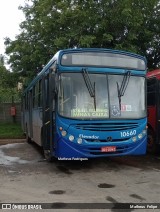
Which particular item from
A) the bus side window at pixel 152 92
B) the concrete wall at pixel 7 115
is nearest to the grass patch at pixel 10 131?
the concrete wall at pixel 7 115

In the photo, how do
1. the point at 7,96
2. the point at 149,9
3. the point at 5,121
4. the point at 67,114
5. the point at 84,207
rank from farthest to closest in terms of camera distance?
the point at 7,96, the point at 5,121, the point at 149,9, the point at 67,114, the point at 84,207

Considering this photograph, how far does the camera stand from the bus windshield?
10008 mm

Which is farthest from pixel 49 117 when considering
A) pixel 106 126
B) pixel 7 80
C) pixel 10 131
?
pixel 7 80

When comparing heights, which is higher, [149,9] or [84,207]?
[149,9]

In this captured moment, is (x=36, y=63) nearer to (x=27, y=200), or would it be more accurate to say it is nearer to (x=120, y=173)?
(x=120, y=173)

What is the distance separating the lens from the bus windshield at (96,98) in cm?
1001

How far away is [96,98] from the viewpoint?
1012 centimetres

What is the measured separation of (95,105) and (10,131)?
14.6 meters

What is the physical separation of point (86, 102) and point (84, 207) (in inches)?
148

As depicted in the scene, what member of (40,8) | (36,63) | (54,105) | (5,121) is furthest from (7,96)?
(54,105)

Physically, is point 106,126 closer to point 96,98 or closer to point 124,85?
point 96,98

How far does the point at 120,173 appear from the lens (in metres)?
10.2

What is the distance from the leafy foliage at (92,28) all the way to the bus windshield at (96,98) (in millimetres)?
8436

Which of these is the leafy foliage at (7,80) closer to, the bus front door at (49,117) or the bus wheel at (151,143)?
the bus wheel at (151,143)
